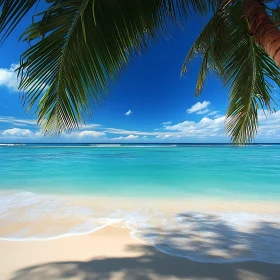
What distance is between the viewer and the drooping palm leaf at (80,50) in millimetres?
1785

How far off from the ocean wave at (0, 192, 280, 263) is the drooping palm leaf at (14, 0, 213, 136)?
200 centimetres

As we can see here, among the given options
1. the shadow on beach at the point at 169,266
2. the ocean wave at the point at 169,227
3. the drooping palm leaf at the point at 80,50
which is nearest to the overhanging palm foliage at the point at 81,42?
the drooping palm leaf at the point at 80,50

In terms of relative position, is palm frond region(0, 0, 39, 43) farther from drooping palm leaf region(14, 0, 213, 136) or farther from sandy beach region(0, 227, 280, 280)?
sandy beach region(0, 227, 280, 280)

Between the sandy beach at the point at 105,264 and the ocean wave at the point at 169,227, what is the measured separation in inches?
6.4

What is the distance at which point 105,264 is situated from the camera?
2309 mm

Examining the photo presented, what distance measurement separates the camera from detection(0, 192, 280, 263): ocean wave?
266 centimetres

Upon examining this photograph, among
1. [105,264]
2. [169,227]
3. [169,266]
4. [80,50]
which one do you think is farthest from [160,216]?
[80,50]

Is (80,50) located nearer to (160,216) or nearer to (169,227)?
(169,227)

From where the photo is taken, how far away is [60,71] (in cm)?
190

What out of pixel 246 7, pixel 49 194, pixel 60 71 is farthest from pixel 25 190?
pixel 246 7

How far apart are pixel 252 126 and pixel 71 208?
13.0ft

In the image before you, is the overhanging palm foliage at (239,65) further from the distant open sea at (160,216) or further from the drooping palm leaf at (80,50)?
the distant open sea at (160,216)

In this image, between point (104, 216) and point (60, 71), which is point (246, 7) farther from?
point (104, 216)

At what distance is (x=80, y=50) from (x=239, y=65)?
230 centimetres
